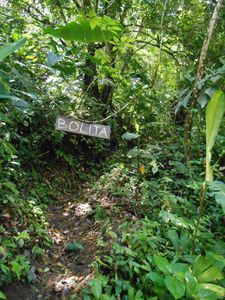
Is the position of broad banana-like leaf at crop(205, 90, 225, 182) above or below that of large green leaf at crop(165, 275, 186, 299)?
above

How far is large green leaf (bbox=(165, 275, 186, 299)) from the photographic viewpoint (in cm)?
195

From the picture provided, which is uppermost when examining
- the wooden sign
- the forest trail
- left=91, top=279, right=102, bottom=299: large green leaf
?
the wooden sign

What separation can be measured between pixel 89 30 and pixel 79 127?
0.95 metres

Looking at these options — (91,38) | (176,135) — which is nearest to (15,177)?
(91,38)

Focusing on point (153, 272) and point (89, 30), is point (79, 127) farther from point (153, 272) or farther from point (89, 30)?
point (153, 272)

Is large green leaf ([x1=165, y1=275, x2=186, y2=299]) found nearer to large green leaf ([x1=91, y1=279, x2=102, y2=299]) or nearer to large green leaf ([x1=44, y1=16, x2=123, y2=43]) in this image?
large green leaf ([x1=91, y1=279, x2=102, y2=299])

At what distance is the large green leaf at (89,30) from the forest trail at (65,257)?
6.32ft

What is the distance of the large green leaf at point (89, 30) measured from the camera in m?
2.77

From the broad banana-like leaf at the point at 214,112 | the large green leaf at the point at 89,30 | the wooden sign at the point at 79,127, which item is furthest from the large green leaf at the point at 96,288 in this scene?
the large green leaf at the point at 89,30

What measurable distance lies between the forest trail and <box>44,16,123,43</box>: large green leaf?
1927 mm

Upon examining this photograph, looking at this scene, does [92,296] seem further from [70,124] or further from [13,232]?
[70,124]

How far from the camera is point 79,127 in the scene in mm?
3135

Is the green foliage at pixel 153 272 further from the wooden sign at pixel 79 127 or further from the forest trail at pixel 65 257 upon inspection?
the wooden sign at pixel 79 127

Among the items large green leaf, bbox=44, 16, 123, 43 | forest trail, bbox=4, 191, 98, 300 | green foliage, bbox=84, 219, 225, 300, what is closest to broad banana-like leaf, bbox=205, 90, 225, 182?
green foliage, bbox=84, 219, 225, 300
